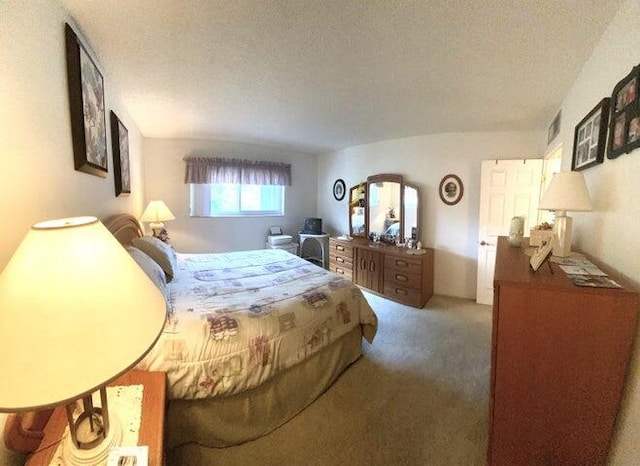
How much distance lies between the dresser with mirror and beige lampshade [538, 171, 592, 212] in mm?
2013

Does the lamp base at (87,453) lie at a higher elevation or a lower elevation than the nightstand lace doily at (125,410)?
higher

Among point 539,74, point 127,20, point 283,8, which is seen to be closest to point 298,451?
point 283,8

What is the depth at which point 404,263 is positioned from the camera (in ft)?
11.5

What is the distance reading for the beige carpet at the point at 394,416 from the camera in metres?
1.48

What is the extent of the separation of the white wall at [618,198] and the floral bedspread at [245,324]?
141cm

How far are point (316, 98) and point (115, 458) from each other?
2.52 metres

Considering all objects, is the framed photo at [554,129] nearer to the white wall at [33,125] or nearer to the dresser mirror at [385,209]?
the dresser mirror at [385,209]

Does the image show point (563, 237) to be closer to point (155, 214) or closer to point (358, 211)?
point (358, 211)

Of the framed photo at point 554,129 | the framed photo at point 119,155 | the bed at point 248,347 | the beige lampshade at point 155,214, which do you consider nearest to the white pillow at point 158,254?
the bed at point 248,347

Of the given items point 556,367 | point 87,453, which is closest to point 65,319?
point 87,453

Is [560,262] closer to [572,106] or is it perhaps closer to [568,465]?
[568,465]

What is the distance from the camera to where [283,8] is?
133cm

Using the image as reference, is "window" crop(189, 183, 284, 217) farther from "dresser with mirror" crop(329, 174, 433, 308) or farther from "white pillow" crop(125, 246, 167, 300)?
"white pillow" crop(125, 246, 167, 300)

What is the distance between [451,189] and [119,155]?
363cm
